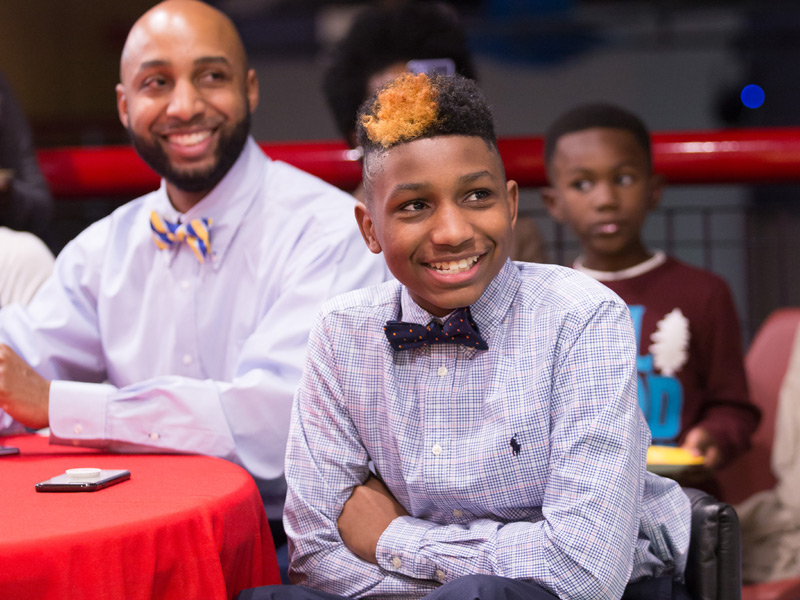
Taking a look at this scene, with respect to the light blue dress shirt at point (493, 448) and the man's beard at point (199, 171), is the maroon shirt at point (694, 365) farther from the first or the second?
the man's beard at point (199, 171)

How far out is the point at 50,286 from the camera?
6.64 ft

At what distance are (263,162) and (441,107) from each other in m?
0.83

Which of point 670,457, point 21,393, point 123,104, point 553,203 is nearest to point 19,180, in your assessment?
point 123,104

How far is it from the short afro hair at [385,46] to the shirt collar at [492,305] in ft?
5.29

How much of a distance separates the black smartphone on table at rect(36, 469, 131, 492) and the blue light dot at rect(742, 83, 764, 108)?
25.3 ft

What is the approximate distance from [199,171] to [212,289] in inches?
10.4

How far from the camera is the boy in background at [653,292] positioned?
2.10m

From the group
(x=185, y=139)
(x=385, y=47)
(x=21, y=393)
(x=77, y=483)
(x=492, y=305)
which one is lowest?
(x=77, y=483)

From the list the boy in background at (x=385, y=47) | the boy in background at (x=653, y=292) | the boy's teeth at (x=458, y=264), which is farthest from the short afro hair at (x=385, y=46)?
the boy's teeth at (x=458, y=264)

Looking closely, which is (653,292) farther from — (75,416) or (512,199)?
(75,416)

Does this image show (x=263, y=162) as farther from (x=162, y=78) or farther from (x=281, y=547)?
(x=281, y=547)

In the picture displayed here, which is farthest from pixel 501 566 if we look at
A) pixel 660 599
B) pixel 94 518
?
pixel 94 518

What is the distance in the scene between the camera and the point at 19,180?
2838 millimetres

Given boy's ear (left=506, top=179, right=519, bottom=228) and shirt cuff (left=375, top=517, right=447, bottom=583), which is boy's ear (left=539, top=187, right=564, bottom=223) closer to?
boy's ear (left=506, top=179, right=519, bottom=228)
